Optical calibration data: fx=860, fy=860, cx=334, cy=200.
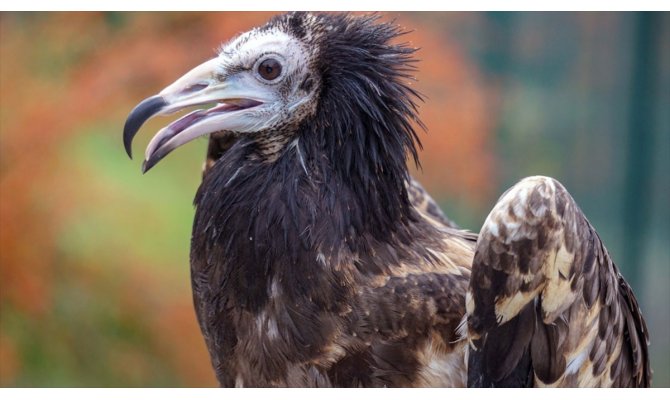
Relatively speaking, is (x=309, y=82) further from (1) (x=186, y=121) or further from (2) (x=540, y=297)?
(2) (x=540, y=297)

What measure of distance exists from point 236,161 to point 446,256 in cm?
63

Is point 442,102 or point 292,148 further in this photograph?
point 442,102

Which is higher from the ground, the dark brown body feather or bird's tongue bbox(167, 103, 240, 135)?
bird's tongue bbox(167, 103, 240, 135)

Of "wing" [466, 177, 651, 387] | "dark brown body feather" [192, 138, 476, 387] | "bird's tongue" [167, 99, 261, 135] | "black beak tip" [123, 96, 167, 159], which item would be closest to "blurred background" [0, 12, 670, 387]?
"bird's tongue" [167, 99, 261, 135]

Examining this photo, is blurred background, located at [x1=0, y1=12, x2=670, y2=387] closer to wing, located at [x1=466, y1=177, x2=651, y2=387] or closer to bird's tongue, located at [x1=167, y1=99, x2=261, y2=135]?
bird's tongue, located at [x1=167, y1=99, x2=261, y2=135]

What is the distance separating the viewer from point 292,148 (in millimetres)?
2246

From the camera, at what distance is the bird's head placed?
2188 millimetres

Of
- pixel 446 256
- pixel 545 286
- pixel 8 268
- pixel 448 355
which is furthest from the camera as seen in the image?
pixel 8 268

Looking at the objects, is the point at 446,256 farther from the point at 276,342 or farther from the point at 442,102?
the point at 442,102

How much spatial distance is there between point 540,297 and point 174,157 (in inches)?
103

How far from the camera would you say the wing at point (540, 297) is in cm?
202

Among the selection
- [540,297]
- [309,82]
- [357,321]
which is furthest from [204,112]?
[540,297]

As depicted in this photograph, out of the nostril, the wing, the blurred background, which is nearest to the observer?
the wing

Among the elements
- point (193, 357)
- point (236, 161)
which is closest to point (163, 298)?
point (193, 357)
